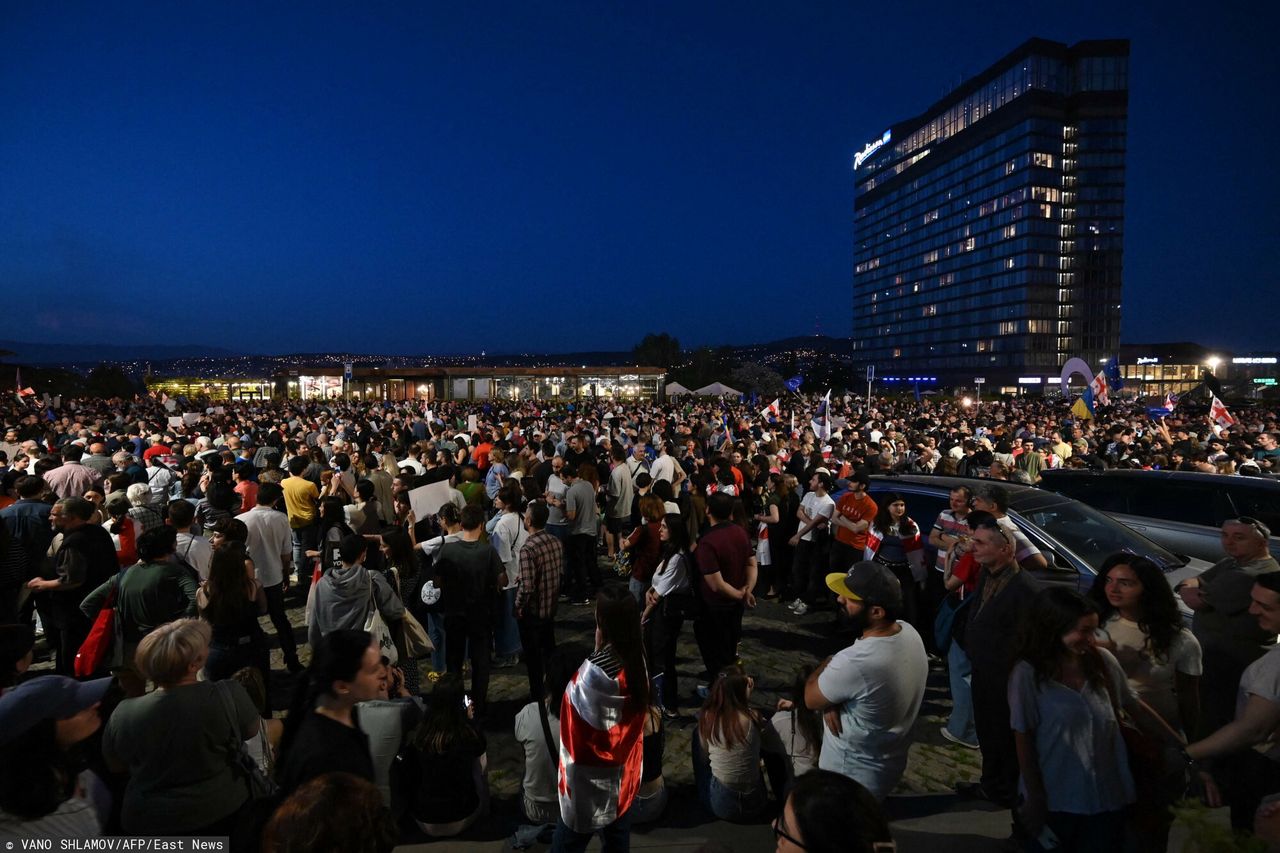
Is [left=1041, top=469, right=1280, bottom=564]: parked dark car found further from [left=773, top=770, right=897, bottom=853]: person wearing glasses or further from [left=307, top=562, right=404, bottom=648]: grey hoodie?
[left=307, top=562, right=404, bottom=648]: grey hoodie

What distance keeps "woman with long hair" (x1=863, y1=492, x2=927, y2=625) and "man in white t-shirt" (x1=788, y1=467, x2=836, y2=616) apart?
1.08 m

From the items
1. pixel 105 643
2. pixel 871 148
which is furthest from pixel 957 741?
pixel 871 148

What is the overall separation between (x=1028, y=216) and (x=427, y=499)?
398ft

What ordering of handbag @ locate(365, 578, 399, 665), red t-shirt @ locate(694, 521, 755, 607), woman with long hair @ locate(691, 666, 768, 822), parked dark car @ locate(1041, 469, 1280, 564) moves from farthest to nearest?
parked dark car @ locate(1041, 469, 1280, 564), red t-shirt @ locate(694, 521, 755, 607), handbag @ locate(365, 578, 399, 665), woman with long hair @ locate(691, 666, 768, 822)

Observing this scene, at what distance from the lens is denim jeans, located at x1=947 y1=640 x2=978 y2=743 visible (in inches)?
193

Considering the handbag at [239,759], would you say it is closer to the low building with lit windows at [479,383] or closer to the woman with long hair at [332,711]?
the woman with long hair at [332,711]

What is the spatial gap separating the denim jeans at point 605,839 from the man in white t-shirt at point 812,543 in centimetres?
518

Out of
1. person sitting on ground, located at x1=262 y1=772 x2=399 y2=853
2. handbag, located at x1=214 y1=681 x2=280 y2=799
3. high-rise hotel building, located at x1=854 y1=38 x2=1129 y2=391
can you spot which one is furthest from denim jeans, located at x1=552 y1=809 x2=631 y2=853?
high-rise hotel building, located at x1=854 y1=38 x2=1129 y2=391

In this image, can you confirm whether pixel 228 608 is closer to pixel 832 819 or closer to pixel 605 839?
pixel 605 839

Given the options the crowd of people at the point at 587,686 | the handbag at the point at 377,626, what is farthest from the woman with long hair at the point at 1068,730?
the handbag at the point at 377,626

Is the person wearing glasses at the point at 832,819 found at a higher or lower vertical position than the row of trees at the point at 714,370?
lower

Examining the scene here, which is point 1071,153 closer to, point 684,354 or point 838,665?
point 684,354

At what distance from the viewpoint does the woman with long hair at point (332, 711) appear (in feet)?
8.20

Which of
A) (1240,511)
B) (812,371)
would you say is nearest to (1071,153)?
(812,371)
